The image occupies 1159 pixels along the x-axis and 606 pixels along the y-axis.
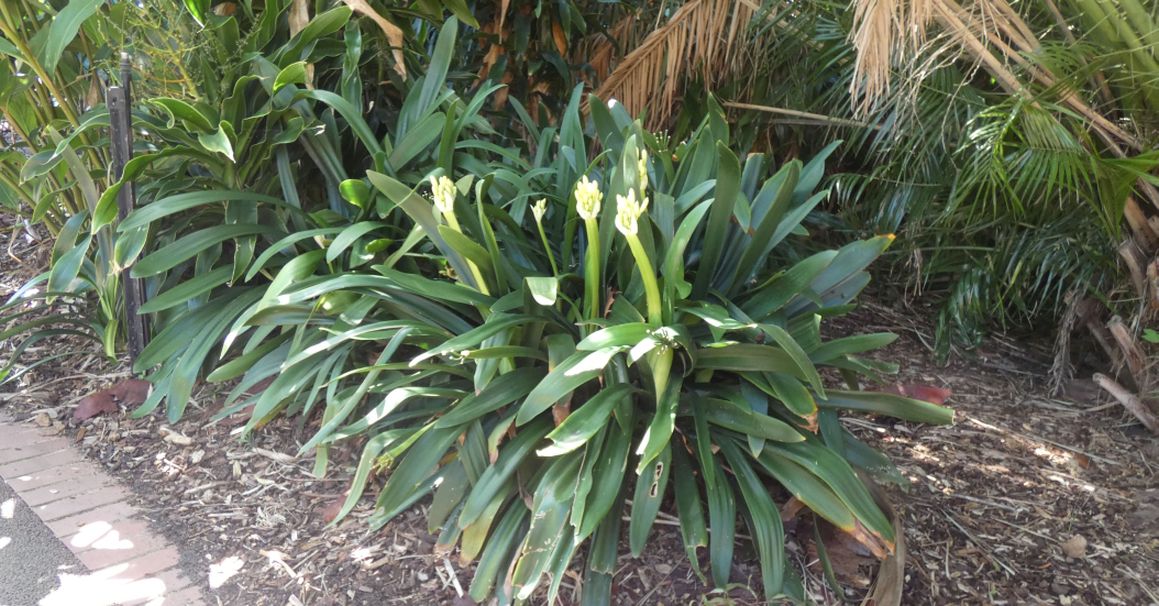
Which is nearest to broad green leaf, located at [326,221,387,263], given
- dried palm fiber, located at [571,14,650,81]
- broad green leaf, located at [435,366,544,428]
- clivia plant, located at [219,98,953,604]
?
clivia plant, located at [219,98,953,604]

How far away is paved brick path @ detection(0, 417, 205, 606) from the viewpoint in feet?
7.58

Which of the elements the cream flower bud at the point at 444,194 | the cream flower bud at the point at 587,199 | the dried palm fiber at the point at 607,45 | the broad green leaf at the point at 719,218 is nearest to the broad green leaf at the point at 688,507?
the broad green leaf at the point at 719,218

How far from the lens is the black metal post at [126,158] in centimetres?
275

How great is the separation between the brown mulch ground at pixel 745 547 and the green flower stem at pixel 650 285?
59cm

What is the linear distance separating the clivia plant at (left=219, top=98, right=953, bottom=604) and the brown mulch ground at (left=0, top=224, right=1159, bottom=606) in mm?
153

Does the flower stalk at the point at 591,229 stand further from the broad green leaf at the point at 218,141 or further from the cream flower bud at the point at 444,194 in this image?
the broad green leaf at the point at 218,141

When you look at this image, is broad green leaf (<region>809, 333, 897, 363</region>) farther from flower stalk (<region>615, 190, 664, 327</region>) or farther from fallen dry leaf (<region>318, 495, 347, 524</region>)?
fallen dry leaf (<region>318, 495, 347, 524</region>)

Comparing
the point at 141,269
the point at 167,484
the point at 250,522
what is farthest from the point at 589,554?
the point at 141,269

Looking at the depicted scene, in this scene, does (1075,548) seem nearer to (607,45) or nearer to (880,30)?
(880,30)

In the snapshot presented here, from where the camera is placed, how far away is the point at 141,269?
272 cm

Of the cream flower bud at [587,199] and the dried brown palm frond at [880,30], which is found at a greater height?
the dried brown palm frond at [880,30]

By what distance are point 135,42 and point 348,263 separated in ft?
3.30

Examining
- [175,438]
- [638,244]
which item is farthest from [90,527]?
[638,244]

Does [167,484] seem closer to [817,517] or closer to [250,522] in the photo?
[250,522]
